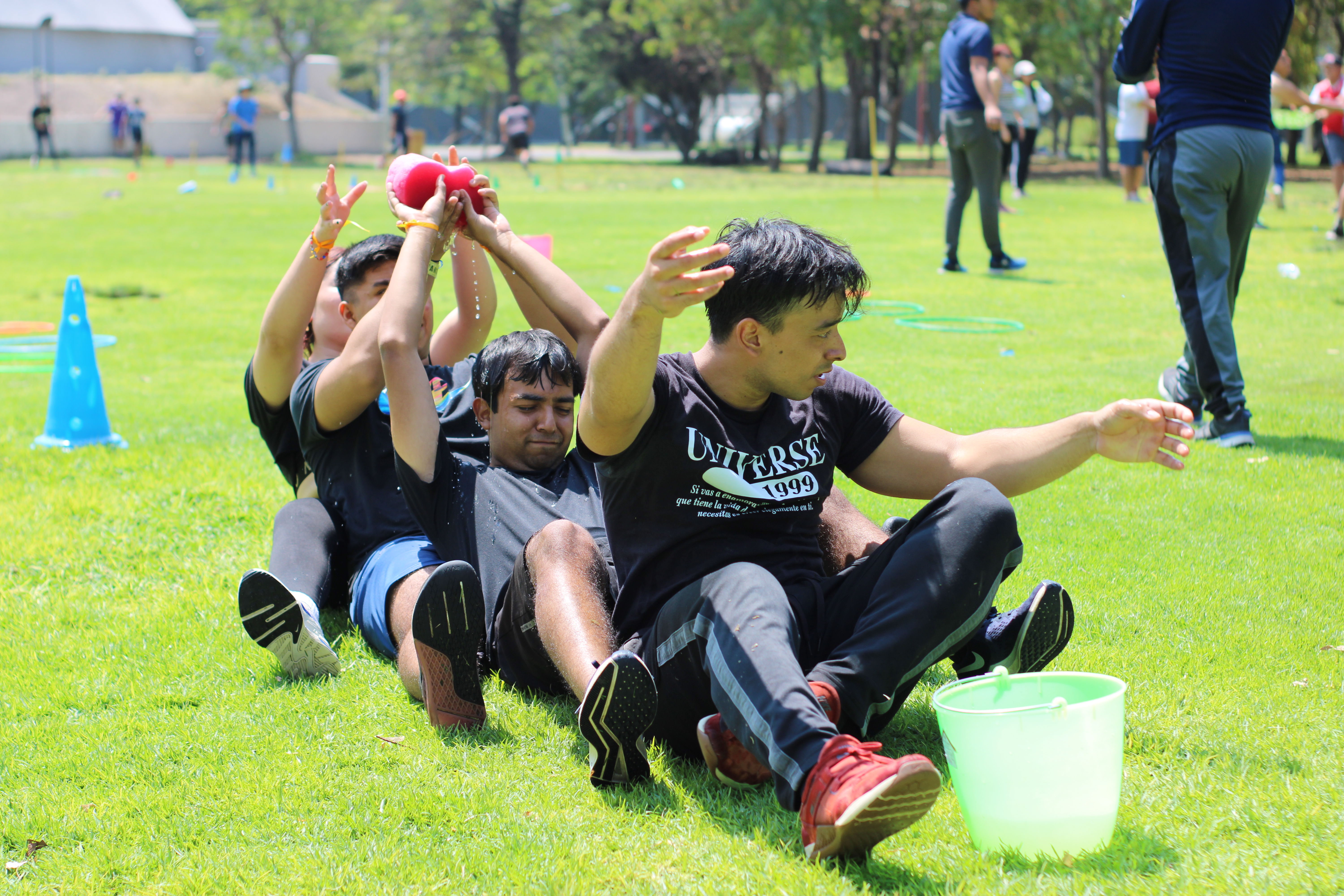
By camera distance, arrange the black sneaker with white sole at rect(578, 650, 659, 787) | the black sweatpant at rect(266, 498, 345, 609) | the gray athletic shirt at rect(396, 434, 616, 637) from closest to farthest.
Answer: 1. the black sneaker with white sole at rect(578, 650, 659, 787)
2. the gray athletic shirt at rect(396, 434, 616, 637)
3. the black sweatpant at rect(266, 498, 345, 609)

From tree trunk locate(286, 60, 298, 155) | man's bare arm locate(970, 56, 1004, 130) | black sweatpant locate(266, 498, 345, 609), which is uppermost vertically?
tree trunk locate(286, 60, 298, 155)

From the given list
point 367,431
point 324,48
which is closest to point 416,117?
point 324,48

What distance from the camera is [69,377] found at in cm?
675

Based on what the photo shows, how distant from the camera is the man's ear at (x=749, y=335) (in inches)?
119

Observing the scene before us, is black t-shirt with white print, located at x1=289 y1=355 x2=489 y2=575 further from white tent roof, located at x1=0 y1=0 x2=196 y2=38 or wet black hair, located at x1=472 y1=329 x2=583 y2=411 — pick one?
white tent roof, located at x1=0 y1=0 x2=196 y2=38

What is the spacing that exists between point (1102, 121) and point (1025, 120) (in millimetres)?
12244

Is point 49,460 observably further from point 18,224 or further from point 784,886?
point 18,224

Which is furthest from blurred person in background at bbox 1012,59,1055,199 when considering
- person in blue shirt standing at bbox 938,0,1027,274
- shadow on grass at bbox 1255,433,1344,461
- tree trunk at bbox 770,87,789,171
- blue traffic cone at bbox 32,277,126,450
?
blue traffic cone at bbox 32,277,126,450

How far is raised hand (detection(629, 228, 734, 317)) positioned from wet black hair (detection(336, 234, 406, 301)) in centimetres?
199

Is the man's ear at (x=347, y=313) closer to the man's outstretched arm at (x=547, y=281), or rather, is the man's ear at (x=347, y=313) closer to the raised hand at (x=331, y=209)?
the raised hand at (x=331, y=209)

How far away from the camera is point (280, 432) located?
14.9 feet

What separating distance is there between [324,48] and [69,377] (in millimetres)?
48485

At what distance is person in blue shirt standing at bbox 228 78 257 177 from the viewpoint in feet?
125

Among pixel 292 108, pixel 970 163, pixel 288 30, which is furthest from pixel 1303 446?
pixel 288 30
